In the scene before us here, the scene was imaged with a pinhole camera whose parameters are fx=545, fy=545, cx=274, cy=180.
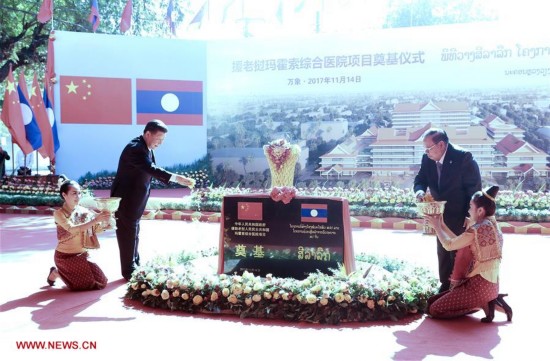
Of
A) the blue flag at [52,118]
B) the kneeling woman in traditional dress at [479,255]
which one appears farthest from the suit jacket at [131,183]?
the blue flag at [52,118]

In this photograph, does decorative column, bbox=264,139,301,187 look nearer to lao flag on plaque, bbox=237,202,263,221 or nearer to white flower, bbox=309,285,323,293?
lao flag on plaque, bbox=237,202,263,221

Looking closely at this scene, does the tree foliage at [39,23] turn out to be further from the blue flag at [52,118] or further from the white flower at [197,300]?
the white flower at [197,300]

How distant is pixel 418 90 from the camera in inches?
492

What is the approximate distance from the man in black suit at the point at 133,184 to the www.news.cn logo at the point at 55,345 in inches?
65.5


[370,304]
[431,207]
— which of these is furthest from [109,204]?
[431,207]

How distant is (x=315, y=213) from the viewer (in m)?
4.48

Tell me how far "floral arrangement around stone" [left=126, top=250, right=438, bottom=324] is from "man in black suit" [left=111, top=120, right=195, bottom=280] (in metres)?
0.75

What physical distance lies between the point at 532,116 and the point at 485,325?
30.8 feet

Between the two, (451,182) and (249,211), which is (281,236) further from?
(451,182)

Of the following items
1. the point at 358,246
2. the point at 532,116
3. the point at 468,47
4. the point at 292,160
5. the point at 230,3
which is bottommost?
the point at 358,246

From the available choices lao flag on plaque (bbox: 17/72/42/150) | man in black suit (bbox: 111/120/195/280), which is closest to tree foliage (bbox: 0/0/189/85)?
lao flag on plaque (bbox: 17/72/42/150)

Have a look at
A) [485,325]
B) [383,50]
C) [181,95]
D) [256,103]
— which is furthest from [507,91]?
[485,325]

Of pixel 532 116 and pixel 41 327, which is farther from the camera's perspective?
pixel 532 116

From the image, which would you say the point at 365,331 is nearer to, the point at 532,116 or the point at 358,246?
the point at 358,246
